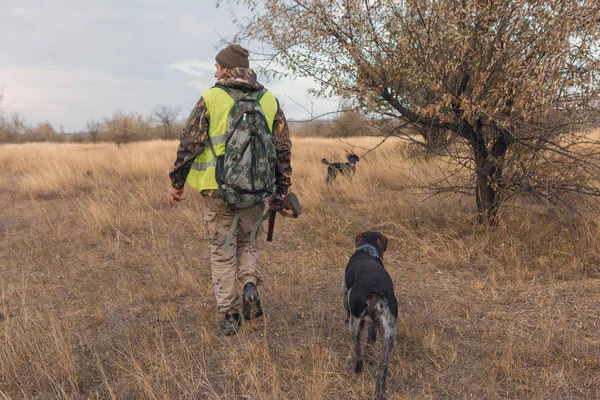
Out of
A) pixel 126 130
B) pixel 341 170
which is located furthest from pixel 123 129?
pixel 341 170

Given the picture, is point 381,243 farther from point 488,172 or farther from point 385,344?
point 488,172

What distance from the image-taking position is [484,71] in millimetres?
3934

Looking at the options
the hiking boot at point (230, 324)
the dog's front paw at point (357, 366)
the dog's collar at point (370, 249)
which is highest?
the dog's collar at point (370, 249)

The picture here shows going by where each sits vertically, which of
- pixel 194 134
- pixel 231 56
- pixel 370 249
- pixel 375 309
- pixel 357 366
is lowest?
pixel 357 366

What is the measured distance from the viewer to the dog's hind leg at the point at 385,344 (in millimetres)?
2158

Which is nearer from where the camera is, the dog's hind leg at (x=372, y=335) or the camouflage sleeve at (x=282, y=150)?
the dog's hind leg at (x=372, y=335)

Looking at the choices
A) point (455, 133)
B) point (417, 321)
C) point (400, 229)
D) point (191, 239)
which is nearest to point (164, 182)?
point (191, 239)

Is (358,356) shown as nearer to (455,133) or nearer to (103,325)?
(103,325)

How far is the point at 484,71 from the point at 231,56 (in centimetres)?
254

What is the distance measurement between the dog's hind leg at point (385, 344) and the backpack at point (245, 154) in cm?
→ 116

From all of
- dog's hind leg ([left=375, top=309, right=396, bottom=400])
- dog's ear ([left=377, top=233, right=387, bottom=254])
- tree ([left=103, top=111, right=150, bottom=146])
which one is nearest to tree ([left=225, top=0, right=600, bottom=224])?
dog's ear ([left=377, top=233, right=387, bottom=254])

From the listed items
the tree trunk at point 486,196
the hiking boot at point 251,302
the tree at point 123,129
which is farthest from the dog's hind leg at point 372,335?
the tree at point 123,129

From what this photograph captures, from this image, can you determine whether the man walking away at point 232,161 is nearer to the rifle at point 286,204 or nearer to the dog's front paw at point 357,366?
the rifle at point 286,204

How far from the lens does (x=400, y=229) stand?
5.04m
